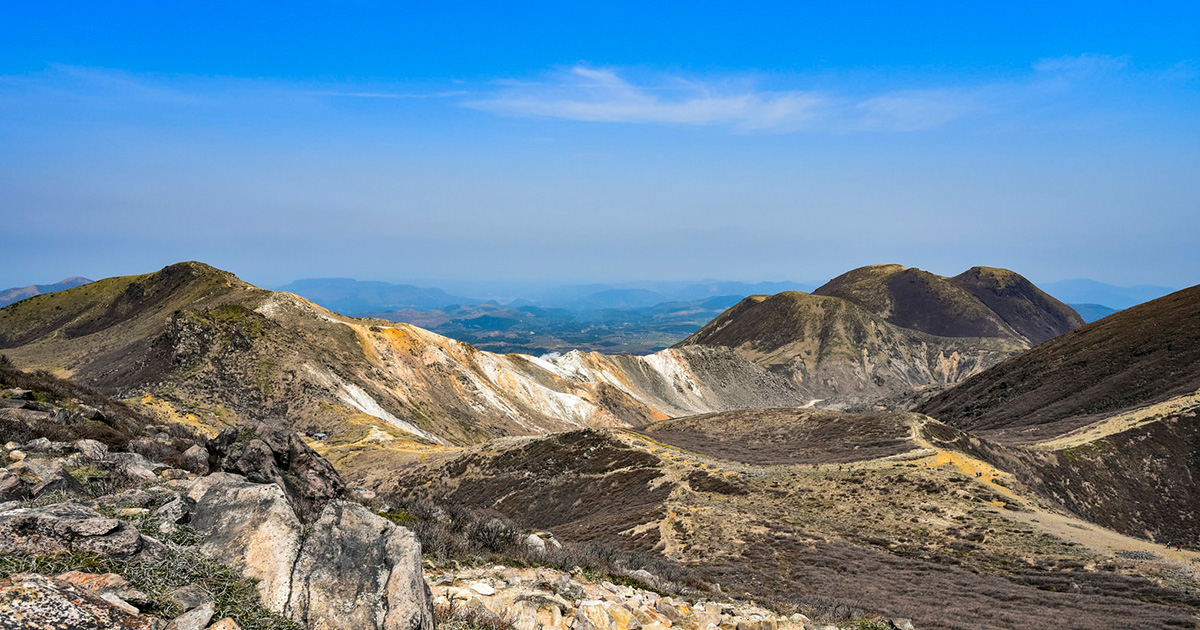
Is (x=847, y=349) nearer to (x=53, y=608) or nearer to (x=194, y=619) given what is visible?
(x=194, y=619)

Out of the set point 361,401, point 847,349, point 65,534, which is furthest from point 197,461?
point 847,349

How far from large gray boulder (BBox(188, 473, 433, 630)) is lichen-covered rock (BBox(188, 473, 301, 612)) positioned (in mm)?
11

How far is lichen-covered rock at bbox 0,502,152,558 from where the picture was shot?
5230mm

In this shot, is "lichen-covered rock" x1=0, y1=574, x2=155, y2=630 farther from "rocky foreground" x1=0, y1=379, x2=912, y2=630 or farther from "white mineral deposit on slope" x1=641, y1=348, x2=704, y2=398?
"white mineral deposit on slope" x1=641, y1=348, x2=704, y2=398

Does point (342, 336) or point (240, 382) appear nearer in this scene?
point (240, 382)

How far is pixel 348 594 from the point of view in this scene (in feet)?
21.7

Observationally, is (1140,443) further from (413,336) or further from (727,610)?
(413,336)

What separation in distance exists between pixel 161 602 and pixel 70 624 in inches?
42.4

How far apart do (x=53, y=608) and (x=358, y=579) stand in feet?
9.80

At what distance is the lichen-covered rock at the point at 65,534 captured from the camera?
5.23 m

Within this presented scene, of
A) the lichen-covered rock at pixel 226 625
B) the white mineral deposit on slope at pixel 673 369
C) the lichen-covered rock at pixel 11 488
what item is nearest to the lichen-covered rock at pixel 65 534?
the lichen-covered rock at pixel 226 625

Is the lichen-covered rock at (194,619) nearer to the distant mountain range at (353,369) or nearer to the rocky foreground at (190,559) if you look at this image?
the rocky foreground at (190,559)

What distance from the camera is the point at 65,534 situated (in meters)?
5.55

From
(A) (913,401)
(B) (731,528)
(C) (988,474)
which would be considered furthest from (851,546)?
(A) (913,401)
